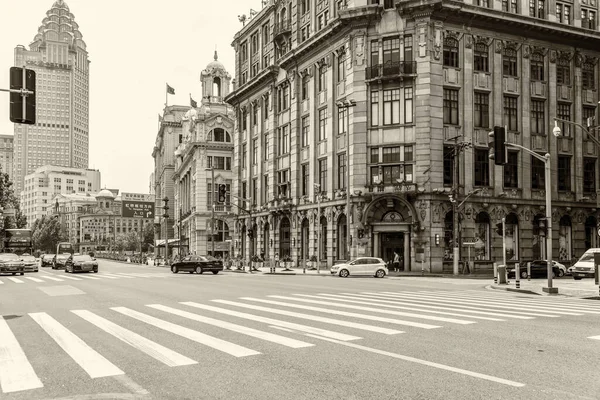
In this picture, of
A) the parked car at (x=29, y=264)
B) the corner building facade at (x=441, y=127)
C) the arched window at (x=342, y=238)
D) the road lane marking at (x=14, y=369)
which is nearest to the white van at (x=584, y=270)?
the corner building facade at (x=441, y=127)

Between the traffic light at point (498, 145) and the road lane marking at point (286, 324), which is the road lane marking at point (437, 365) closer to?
the road lane marking at point (286, 324)

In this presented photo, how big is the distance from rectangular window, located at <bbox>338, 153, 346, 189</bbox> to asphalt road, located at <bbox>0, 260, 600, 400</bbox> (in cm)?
3366

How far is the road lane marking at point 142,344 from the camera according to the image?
346 inches

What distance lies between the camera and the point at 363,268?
39.8m

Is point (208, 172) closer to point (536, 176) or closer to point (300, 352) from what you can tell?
point (536, 176)

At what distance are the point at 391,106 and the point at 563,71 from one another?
17166mm

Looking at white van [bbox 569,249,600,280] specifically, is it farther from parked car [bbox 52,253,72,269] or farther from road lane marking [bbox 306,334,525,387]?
parked car [bbox 52,253,72,269]

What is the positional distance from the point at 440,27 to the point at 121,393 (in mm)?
44020

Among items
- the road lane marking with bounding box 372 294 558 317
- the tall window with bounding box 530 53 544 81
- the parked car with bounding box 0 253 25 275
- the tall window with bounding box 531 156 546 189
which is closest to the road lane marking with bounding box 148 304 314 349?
the road lane marking with bounding box 372 294 558 317

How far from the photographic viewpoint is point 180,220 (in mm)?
111500

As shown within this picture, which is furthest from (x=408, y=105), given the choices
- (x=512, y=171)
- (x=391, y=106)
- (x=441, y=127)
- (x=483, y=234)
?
(x=483, y=234)

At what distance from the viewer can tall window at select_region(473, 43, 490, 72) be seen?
4781cm

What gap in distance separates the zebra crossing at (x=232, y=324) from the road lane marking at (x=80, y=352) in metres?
0.01

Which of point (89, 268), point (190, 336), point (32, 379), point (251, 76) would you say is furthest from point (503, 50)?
point (32, 379)
